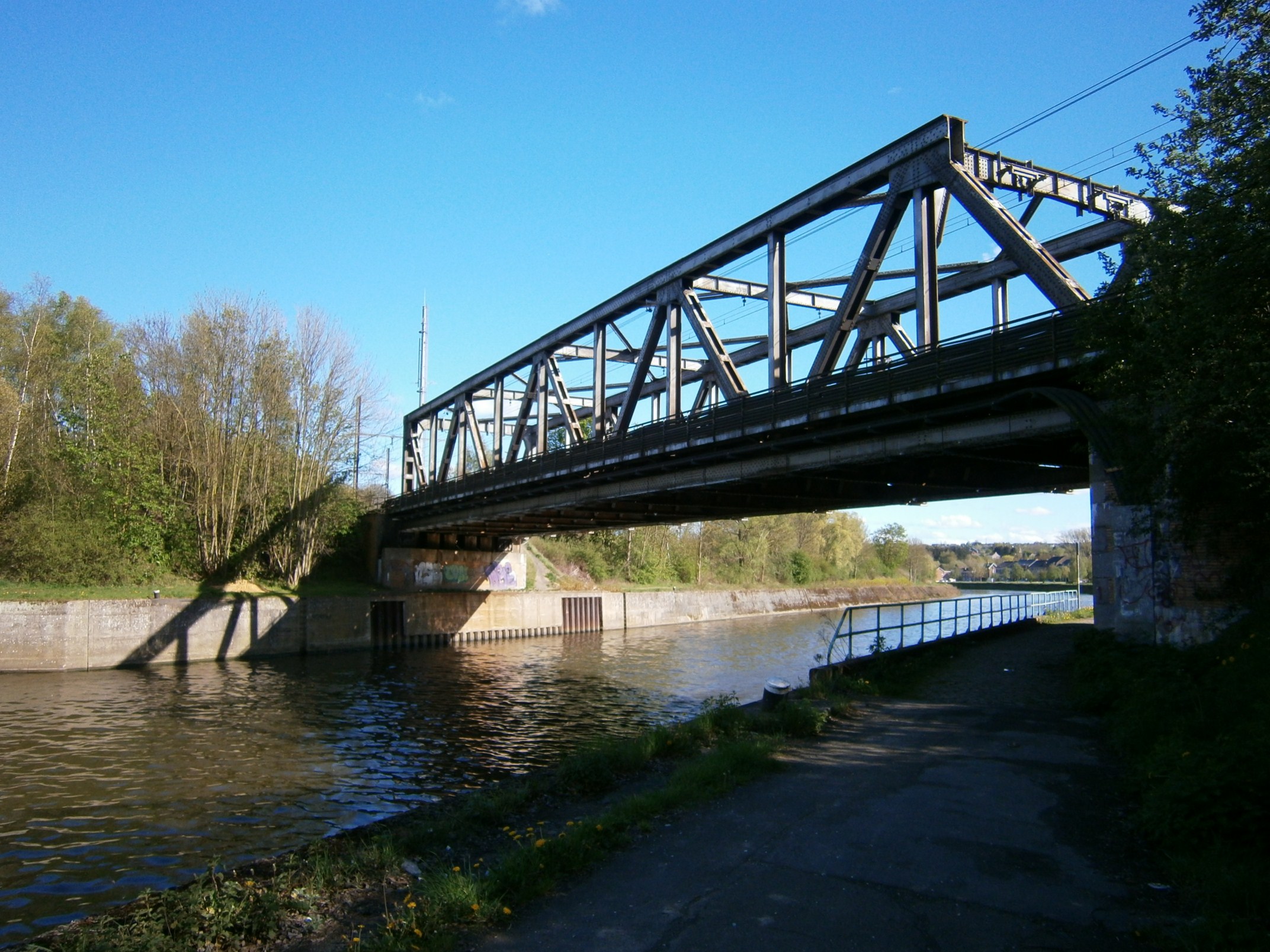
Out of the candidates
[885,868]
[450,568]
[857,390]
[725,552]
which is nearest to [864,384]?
[857,390]

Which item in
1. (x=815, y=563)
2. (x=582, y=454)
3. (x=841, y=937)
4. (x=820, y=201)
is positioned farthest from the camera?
(x=815, y=563)

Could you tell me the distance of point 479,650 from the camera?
43500mm

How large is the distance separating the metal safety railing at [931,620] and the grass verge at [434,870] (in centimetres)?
755

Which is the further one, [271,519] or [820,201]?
[271,519]

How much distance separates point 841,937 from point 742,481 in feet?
63.8

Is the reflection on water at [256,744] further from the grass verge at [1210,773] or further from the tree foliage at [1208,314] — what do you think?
the tree foliage at [1208,314]

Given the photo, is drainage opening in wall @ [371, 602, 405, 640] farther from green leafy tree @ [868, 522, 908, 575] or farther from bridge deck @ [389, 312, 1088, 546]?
green leafy tree @ [868, 522, 908, 575]

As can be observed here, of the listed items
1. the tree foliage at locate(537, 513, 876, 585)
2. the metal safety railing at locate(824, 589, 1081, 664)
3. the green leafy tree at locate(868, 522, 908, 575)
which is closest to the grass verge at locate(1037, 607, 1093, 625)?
the metal safety railing at locate(824, 589, 1081, 664)

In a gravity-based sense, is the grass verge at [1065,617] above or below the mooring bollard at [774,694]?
below

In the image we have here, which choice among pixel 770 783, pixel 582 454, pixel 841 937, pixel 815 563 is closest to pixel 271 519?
pixel 582 454

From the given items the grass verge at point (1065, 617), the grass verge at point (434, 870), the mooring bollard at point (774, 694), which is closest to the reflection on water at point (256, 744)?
the grass verge at point (434, 870)

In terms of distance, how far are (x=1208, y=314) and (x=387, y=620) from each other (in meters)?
41.8

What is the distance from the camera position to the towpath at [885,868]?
18.4 feet

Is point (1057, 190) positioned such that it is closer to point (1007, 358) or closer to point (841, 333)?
point (841, 333)
